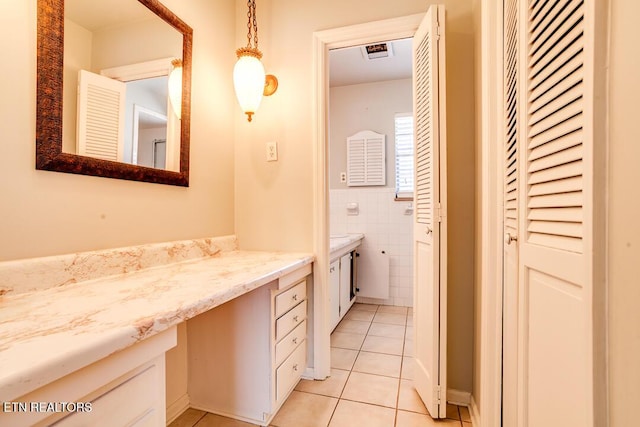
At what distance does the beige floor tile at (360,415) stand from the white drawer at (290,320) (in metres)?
0.50

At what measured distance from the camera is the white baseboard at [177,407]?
4.95 ft

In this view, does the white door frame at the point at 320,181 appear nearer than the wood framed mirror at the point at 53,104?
No

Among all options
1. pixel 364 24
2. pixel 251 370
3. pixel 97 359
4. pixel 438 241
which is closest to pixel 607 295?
pixel 97 359

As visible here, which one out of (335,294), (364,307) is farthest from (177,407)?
(364,307)

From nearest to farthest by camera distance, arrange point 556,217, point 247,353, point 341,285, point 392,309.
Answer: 1. point 556,217
2. point 247,353
3. point 341,285
4. point 392,309

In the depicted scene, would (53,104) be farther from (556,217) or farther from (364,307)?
(364,307)

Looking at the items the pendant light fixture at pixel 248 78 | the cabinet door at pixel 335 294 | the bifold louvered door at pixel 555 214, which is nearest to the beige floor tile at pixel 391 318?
the cabinet door at pixel 335 294

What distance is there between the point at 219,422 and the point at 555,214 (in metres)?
1.70

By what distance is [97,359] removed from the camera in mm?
584

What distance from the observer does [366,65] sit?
317 cm

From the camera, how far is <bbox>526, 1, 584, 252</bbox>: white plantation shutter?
562 mm

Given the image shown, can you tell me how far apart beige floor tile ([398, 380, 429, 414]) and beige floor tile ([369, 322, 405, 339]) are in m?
0.76

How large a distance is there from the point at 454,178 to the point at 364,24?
3.50 feet

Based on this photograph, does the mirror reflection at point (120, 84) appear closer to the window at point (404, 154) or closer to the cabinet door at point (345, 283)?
the cabinet door at point (345, 283)
